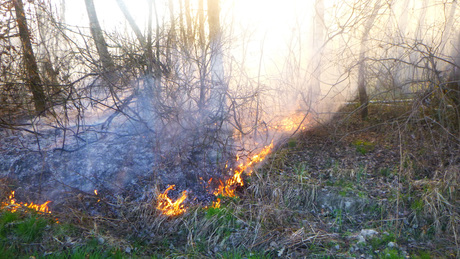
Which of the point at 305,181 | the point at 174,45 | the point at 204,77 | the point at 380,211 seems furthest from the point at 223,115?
the point at 380,211

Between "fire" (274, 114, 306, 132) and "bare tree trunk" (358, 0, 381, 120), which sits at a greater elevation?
"bare tree trunk" (358, 0, 381, 120)

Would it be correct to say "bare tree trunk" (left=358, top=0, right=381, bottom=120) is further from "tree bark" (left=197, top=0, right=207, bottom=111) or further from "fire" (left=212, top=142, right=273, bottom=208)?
"tree bark" (left=197, top=0, right=207, bottom=111)

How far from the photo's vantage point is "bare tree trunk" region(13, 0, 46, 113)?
21.3 ft

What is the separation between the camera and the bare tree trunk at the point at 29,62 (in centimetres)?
649

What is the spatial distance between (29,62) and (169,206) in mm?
4338

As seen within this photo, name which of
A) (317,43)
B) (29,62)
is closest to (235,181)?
(317,43)

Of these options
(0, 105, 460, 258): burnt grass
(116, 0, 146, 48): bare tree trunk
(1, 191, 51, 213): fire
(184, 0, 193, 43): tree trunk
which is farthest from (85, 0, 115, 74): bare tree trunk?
(1, 191, 51, 213): fire

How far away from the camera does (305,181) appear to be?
18.0 feet

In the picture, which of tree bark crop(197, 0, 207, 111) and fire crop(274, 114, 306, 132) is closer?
tree bark crop(197, 0, 207, 111)

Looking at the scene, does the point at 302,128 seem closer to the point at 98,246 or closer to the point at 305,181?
the point at 305,181

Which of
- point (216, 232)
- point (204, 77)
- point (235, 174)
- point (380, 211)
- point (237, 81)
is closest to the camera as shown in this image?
point (216, 232)

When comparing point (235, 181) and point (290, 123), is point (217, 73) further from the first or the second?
point (235, 181)

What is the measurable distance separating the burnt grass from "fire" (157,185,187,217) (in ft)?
0.34

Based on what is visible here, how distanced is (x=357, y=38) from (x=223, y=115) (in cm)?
328
